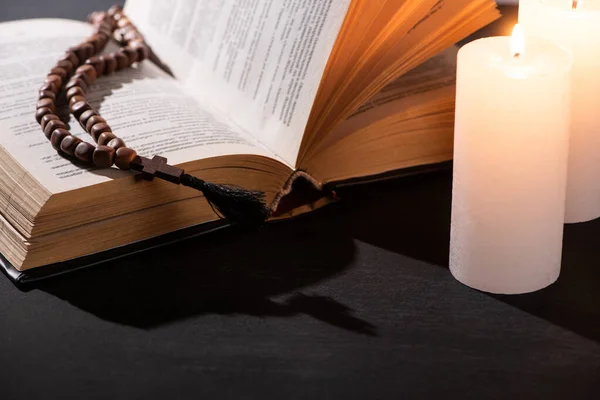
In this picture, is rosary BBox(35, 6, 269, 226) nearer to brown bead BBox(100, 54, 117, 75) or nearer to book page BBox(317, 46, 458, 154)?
brown bead BBox(100, 54, 117, 75)

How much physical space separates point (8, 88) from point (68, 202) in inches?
12.4

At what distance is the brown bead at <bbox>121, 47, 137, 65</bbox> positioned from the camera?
3.88 ft

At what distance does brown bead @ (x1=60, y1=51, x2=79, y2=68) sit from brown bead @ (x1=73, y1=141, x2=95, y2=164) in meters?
0.27

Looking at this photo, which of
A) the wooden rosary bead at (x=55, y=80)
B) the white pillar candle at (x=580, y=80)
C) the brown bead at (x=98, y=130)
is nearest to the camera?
the white pillar candle at (x=580, y=80)

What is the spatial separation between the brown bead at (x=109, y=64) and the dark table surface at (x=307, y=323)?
34 cm

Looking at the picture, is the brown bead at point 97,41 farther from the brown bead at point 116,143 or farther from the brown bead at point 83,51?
the brown bead at point 116,143

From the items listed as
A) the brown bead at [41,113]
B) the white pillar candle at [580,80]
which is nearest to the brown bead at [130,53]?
the brown bead at [41,113]

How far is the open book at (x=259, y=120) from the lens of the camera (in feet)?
2.85

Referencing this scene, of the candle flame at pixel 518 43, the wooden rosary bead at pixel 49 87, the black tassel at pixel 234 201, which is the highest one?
the candle flame at pixel 518 43

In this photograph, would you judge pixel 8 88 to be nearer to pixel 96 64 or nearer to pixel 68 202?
pixel 96 64

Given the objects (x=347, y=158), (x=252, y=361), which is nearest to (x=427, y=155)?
(x=347, y=158)

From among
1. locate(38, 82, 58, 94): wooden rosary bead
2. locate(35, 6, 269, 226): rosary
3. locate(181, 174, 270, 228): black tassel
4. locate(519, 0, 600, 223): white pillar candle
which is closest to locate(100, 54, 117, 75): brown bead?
locate(35, 6, 269, 226): rosary

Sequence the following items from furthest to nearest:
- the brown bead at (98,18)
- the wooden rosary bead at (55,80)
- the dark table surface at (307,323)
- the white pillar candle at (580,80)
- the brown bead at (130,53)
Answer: the brown bead at (98,18) → the brown bead at (130,53) → the wooden rosary bead at (55,80) → the white pillar candle at (580,80) → the dark table surface at (307,323)

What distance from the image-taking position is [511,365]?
702 mm
